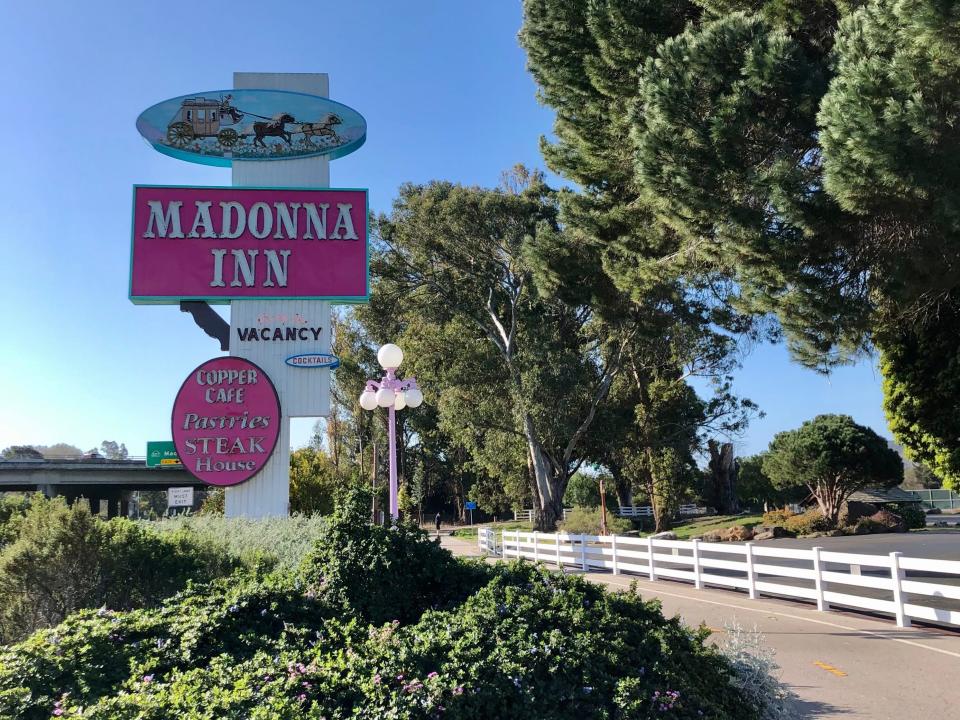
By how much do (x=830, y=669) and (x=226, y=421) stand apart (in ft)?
55.4

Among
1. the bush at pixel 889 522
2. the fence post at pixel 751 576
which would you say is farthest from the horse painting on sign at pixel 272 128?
the bush at pixel 889 522

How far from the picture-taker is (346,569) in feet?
21.2

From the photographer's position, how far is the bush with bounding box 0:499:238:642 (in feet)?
26.5

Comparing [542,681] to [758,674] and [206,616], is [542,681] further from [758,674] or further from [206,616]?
[206,616]

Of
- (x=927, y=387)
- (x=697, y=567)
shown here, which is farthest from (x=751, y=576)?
(x=927, y=387)

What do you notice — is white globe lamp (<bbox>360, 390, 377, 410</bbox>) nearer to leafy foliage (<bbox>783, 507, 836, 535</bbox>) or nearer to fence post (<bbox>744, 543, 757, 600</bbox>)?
fence post (<bbox>744, 543, 757, 600</bbox>)

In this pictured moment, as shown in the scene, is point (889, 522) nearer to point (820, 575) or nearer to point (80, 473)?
point (820, 575)

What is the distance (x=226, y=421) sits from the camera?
806 inches

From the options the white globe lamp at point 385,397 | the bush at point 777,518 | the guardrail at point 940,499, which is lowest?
the guardrail at point 940,499

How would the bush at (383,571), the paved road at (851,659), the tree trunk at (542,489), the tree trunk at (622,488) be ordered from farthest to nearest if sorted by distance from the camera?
the tree trunk at (622,488) < the tree trunk at (542,489) < the bush at (383,571) < the paved road at (851,659)

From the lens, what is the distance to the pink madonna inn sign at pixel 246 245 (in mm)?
20625

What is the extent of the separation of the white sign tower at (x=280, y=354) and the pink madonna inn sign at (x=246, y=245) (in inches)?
18.5

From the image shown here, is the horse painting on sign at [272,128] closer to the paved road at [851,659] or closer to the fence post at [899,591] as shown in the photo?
the paved road at [851,659]

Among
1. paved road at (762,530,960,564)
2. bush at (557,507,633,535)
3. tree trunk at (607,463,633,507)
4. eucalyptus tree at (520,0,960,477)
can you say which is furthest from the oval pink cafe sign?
tree trunk at (607,463,633,507)
